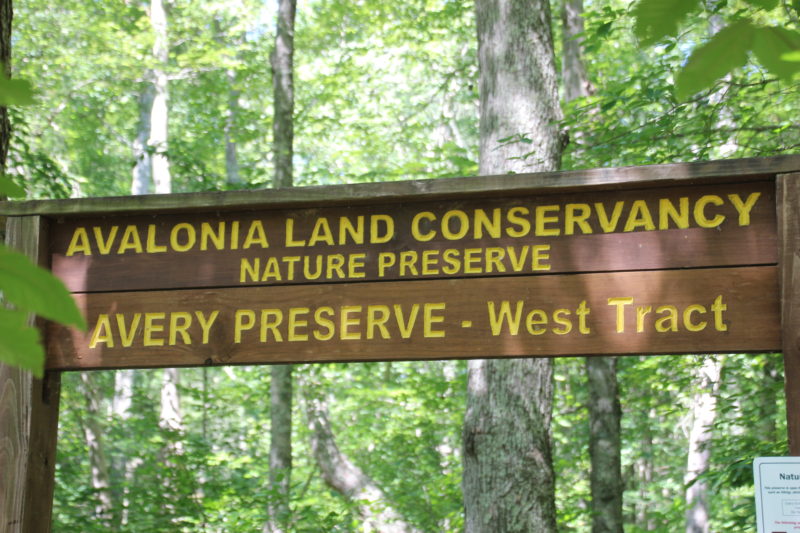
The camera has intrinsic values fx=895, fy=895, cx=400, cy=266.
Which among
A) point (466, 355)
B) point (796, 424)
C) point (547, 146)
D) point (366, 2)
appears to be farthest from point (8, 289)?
point (366, 2)

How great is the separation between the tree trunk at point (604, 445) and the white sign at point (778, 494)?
628cm

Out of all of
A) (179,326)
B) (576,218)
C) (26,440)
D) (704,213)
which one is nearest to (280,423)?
(26,440)

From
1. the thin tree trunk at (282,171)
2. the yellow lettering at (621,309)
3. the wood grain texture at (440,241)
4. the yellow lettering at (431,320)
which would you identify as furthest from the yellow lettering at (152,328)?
the thin tree trunk at (282,171)

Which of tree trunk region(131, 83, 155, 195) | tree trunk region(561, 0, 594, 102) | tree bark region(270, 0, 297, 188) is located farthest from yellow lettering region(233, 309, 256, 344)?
tree trunk region(131, 83, 155, 195)

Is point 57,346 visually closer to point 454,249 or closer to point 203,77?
point 454,249

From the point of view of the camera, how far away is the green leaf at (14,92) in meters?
1.09

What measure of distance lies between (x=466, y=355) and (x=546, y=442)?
8.09 feet

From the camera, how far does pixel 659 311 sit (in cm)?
290

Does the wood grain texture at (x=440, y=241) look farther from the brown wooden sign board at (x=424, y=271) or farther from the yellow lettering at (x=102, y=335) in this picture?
the yellow lettering at (x=102, y=335)

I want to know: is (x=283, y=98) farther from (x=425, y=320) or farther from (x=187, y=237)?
(x=425, y=320)

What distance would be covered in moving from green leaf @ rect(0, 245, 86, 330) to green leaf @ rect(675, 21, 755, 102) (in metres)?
0.87

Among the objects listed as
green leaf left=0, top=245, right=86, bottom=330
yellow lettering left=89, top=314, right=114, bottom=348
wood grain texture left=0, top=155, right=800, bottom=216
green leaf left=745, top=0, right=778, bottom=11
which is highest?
wood grain texture left=0, top=155, right=800, bottom=216

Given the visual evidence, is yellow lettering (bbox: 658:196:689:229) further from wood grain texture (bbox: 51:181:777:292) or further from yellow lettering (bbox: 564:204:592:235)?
yellow lettering (bbox: 564:204:592:235)

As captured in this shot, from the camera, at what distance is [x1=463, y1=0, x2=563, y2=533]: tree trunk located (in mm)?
5156
